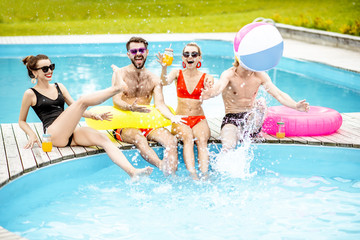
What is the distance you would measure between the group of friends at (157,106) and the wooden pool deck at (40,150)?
11 centimetres

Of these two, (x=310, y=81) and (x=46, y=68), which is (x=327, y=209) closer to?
(x=46, y=68)

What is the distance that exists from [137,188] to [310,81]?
725cm

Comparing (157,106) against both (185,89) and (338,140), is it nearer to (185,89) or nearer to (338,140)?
(185,89)

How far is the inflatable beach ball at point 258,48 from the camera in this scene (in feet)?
17.3

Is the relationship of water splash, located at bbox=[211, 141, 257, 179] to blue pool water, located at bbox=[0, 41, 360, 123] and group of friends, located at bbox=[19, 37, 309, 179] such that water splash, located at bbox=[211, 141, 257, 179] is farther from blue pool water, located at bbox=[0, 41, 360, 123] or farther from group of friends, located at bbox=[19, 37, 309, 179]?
blue pool water, located at bbox=[0, 41, 360, 123]

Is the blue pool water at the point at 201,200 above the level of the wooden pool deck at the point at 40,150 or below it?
below

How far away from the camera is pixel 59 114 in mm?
5367

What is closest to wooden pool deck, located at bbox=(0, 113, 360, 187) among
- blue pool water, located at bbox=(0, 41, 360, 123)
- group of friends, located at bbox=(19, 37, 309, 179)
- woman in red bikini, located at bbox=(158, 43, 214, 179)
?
group of friends, located at bbox=(19, 37, 309, 179)

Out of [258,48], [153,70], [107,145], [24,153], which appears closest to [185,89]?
[258,48]

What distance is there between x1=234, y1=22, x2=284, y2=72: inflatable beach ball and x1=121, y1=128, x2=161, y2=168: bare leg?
4.50ft

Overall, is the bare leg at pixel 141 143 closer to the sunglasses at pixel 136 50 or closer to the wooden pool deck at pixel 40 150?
the wooden pool deck at pixel 40 150

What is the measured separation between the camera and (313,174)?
18.6 ft

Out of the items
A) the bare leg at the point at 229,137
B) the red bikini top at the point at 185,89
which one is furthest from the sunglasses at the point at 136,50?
the bare leg at the point at 229,137

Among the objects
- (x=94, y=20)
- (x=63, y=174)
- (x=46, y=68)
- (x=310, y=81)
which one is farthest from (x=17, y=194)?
(x=94, y=20)
